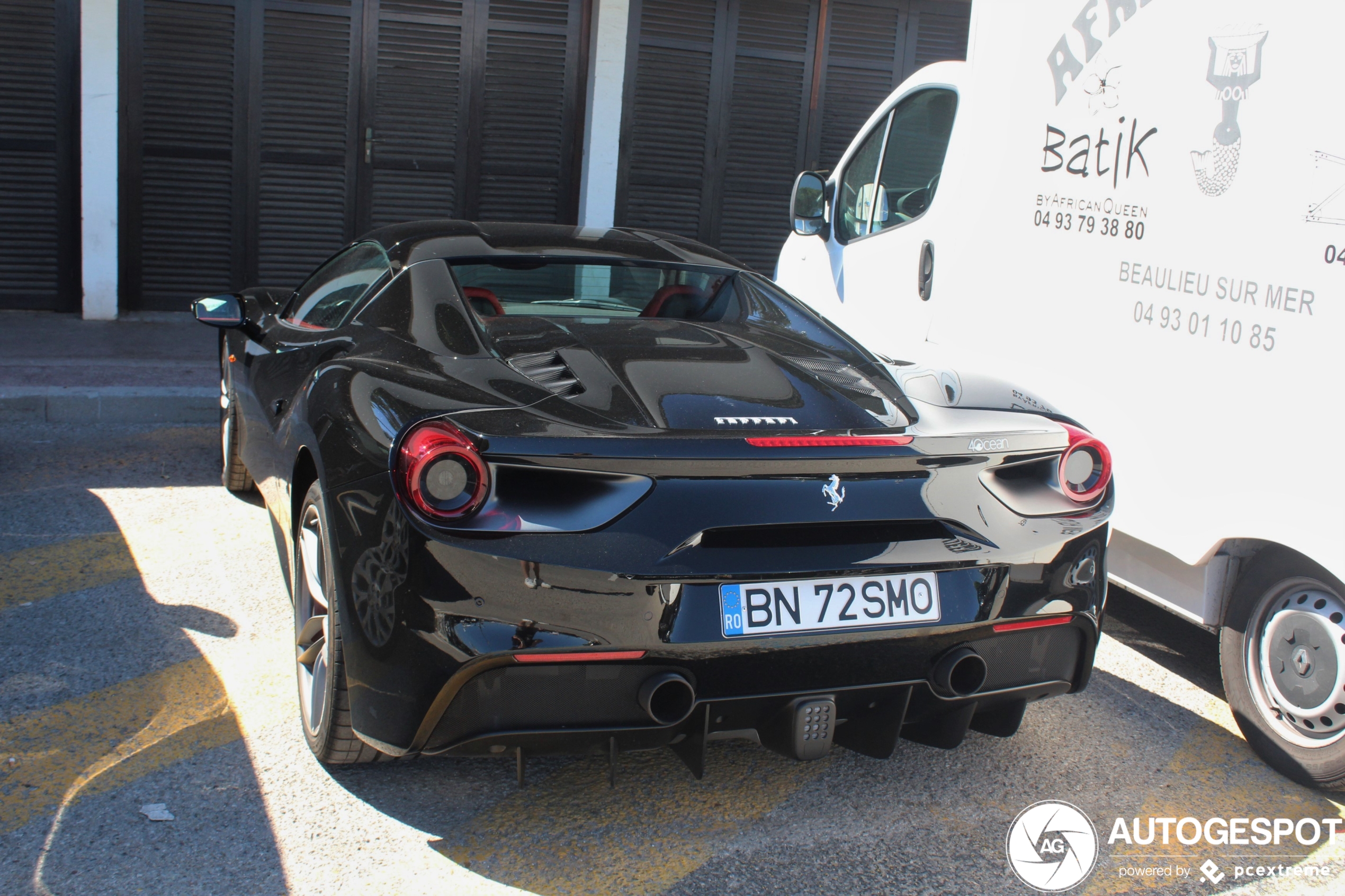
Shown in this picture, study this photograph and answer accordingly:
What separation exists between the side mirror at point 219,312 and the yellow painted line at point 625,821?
6.98ft

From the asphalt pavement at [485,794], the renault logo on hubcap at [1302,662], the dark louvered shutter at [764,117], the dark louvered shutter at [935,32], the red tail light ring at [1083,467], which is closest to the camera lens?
the asphalt pavement at [485,794]

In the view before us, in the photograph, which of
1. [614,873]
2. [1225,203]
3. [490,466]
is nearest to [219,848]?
[614,873]

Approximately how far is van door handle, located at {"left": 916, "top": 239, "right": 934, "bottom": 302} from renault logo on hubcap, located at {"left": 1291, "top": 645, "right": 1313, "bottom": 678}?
219 centimetres

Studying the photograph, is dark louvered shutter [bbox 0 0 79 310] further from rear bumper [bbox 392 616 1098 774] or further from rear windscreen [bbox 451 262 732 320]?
rear bumper [bbox 392 616 1098 774]

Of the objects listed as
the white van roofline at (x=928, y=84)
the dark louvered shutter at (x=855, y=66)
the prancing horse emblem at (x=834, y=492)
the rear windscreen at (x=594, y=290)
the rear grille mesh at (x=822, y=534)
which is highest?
the dark louvered shutter at (x=855, y=66)

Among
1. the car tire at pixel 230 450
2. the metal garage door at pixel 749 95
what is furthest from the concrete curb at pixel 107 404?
the metal garage door at pixel 749 95

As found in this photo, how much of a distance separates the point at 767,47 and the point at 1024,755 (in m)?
8.56

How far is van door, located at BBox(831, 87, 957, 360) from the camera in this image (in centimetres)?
522

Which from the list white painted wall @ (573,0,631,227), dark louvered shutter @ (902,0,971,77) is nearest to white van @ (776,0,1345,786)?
white painted wall @ (573,0,631,227)

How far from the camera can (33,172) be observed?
30.3 ft

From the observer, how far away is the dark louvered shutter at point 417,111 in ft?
32.5

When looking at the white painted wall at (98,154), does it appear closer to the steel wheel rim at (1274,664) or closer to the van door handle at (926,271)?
the van door handle at (926,271)

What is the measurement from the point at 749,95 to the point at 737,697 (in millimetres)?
8988

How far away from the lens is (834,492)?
2.59 metres
